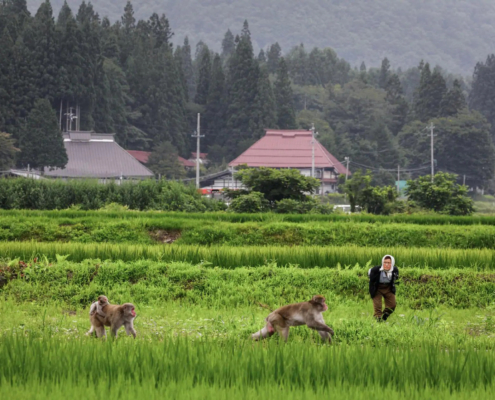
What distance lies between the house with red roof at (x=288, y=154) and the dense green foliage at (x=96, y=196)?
137 ft

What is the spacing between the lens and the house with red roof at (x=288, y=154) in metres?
70.9

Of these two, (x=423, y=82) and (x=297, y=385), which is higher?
(x=423, y=82)

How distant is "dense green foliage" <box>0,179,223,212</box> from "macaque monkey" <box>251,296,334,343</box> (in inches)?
776

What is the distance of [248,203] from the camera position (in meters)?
27.1

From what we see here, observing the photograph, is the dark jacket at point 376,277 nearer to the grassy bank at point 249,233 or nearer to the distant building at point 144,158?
the grassy bank at point 249,233

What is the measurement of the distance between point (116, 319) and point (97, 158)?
188 ft

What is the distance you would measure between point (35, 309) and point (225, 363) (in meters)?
5.19

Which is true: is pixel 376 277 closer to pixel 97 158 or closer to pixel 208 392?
pixel 208 392

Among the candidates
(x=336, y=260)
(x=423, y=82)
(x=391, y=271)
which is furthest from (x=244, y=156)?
(x=391, y=271)

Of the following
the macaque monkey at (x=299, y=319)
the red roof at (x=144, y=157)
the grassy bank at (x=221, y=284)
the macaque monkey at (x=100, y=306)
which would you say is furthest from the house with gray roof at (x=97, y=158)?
the macaque monkey at (x=299, y=319)

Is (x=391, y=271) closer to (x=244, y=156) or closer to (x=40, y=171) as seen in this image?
(x=40, y=171)

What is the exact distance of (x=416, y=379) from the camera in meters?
6.52

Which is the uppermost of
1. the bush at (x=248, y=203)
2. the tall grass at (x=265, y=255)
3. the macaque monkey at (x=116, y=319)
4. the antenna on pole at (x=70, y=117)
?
the antenna on pole at (x=70, y=117)

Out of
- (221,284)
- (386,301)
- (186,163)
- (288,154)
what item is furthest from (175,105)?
(386,301)
